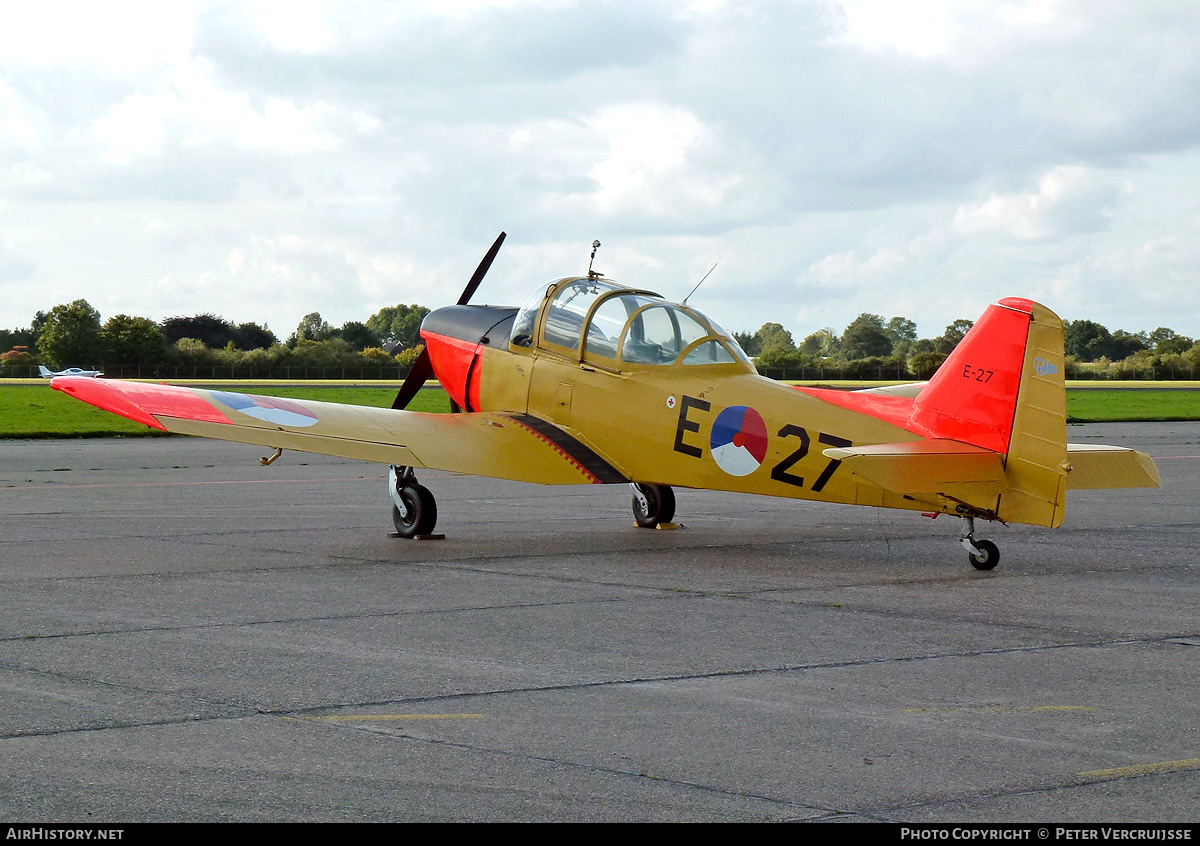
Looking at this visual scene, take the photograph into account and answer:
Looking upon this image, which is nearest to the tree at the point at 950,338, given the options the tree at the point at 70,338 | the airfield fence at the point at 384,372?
the airfield fence at the point at 384,372

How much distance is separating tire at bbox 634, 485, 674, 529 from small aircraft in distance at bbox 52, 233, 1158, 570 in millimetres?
23

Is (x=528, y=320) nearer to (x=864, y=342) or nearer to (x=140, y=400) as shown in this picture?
(x=140, y=400)

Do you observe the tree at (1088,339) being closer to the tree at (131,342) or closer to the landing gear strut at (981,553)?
the tree at (131,342)

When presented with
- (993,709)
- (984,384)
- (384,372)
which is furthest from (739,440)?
(384,372)

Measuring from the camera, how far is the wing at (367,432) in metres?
12.1

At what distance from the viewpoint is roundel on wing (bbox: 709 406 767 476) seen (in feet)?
36.4

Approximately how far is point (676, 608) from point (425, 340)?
7.53m

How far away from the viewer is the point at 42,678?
6.39 meters

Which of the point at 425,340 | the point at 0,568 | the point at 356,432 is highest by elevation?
the point at 425,340

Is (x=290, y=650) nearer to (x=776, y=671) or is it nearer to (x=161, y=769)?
(x=161, y=769)

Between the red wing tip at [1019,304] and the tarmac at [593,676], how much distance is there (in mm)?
2209

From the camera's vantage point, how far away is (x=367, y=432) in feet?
40.6

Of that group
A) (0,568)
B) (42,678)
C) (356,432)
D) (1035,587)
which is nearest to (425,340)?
(356,432)

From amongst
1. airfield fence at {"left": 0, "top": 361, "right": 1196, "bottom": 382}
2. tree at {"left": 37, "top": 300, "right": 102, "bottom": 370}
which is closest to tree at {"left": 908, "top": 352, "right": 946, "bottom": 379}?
airfield fence at {"left": 0, "top": 361, "right": 1196, "bottom": 382}
